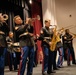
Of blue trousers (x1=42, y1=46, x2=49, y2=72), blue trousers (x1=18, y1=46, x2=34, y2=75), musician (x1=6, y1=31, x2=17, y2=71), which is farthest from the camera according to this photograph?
musician (x1=6, y1=31, x2=17, y2=71)

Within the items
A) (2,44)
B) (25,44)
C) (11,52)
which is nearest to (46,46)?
(25,44)

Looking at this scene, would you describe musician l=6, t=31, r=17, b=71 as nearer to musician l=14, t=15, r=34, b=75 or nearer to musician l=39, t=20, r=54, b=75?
musician l=39, t=20, r=54, b=75

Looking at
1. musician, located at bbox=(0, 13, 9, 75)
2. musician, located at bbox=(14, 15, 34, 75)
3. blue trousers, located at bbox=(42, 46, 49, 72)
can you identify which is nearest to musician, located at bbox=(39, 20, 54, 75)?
blue trousers, located at bbox=(42, 46, 49, 72)

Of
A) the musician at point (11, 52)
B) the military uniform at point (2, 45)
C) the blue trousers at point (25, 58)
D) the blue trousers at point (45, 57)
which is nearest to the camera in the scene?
the military uniform at point (2, 45)

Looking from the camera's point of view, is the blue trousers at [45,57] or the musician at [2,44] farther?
the blue trousers at [45,57]

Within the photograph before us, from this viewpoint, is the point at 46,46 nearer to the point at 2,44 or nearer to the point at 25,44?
the point at 25,44

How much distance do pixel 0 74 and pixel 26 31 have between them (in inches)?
39.6

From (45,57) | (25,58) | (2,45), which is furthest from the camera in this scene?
(45,57)

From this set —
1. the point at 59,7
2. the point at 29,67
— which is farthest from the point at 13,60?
the point at 59,7

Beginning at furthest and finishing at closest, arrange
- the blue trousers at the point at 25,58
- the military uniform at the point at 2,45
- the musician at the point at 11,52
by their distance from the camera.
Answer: the musician at the point at 11,52 < the blue trousers at the point at 25,58 < the military uniform at the point at 2,45

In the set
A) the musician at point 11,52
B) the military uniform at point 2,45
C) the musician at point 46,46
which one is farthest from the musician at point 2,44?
the musician at point 11,52

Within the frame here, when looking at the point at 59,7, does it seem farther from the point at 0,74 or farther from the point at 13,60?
the point at 0,74

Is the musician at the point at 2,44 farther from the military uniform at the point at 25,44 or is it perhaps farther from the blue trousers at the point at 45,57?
the blue trousers at the point at 45,57

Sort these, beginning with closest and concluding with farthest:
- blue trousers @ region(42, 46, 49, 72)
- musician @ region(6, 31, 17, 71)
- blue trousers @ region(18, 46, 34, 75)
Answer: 1. blue trousers @ region(18, 46, 34, 75)
2. blue trousers @ region(42, 46, 49, 72)
3. musician @ region(6, 31, 17, 71)
